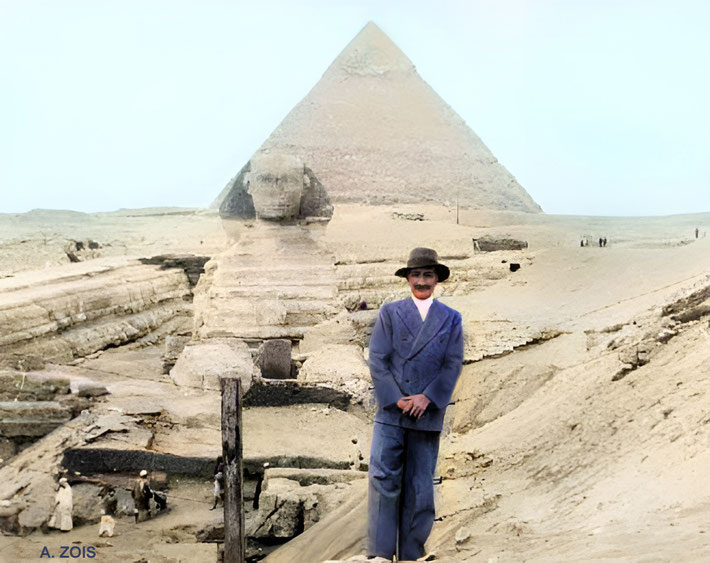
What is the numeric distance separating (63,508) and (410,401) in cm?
262

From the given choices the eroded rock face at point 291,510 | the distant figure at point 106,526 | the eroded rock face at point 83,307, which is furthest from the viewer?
the eroded rock face at point 83,307

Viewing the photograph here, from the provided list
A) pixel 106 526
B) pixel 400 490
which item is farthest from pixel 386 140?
pixel 400 490

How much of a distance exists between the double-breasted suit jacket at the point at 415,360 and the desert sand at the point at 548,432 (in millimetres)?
548

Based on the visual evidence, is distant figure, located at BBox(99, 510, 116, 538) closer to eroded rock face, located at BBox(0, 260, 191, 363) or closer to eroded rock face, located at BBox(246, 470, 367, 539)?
eroded rock face, located at BBox(246, 470, 367, 539)

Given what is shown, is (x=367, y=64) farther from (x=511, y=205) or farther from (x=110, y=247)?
(x=110, y=247)

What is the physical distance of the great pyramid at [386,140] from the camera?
3659 centimetres

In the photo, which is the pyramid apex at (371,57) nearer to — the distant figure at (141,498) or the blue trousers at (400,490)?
the distant figure at (141,498)

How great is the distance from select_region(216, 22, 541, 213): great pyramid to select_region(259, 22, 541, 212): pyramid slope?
47mm

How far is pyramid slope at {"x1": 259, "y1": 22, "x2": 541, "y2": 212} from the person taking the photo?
36.6 metres

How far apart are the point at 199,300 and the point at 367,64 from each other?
35.1m

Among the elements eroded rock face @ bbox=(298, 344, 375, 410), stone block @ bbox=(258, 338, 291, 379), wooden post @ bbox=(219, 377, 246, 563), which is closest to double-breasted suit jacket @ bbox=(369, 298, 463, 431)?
wooden post @ bbox=(219, 377, 246, 563)

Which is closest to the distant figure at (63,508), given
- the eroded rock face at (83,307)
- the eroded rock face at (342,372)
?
the eroded rock face at (342,372)

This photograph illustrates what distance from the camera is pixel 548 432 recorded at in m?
3.72

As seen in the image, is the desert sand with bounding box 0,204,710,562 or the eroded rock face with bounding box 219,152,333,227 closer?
the desert sand with bounding box 0,204,710,562
